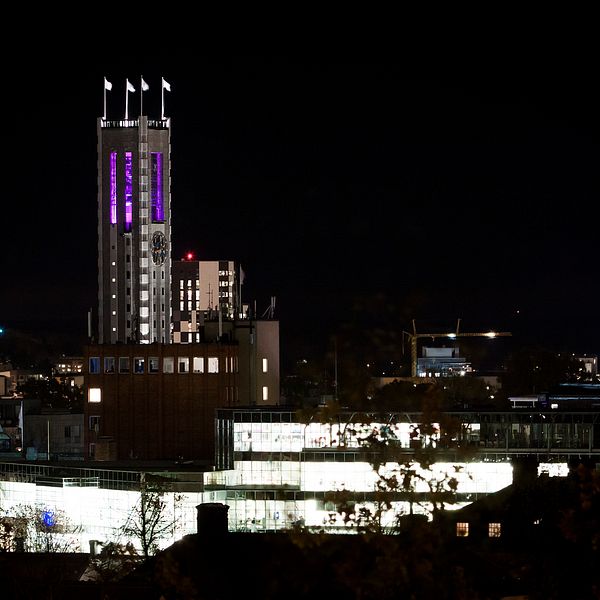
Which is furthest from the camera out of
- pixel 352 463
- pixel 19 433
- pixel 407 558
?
pixel 19 433

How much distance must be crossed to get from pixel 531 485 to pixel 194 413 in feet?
228

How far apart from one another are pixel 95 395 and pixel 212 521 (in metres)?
82.3

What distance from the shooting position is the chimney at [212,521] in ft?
147

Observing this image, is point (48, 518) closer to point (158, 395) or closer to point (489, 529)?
point (489, 529)

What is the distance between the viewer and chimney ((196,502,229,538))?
44.8 metres

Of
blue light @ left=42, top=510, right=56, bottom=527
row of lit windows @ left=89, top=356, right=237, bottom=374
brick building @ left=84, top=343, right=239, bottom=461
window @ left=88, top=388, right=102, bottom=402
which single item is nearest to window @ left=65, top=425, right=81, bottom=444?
brick building @ left=84, top=343, right=239, bottom=461

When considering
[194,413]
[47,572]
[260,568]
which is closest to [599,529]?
[260,568]

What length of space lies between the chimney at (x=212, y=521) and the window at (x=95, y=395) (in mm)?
80608

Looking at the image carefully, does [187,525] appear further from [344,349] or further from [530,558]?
[344,349]

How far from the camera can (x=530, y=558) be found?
130 feet

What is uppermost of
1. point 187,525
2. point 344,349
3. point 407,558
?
point 344,349

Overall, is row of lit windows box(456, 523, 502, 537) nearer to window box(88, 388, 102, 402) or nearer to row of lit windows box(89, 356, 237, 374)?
row of lit windows box(89, 356, 237, 374)

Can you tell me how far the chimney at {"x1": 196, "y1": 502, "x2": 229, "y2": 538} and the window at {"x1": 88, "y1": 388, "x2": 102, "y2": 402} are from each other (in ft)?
264

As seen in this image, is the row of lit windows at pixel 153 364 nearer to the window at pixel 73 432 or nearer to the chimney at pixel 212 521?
the window at pixel 73 432
